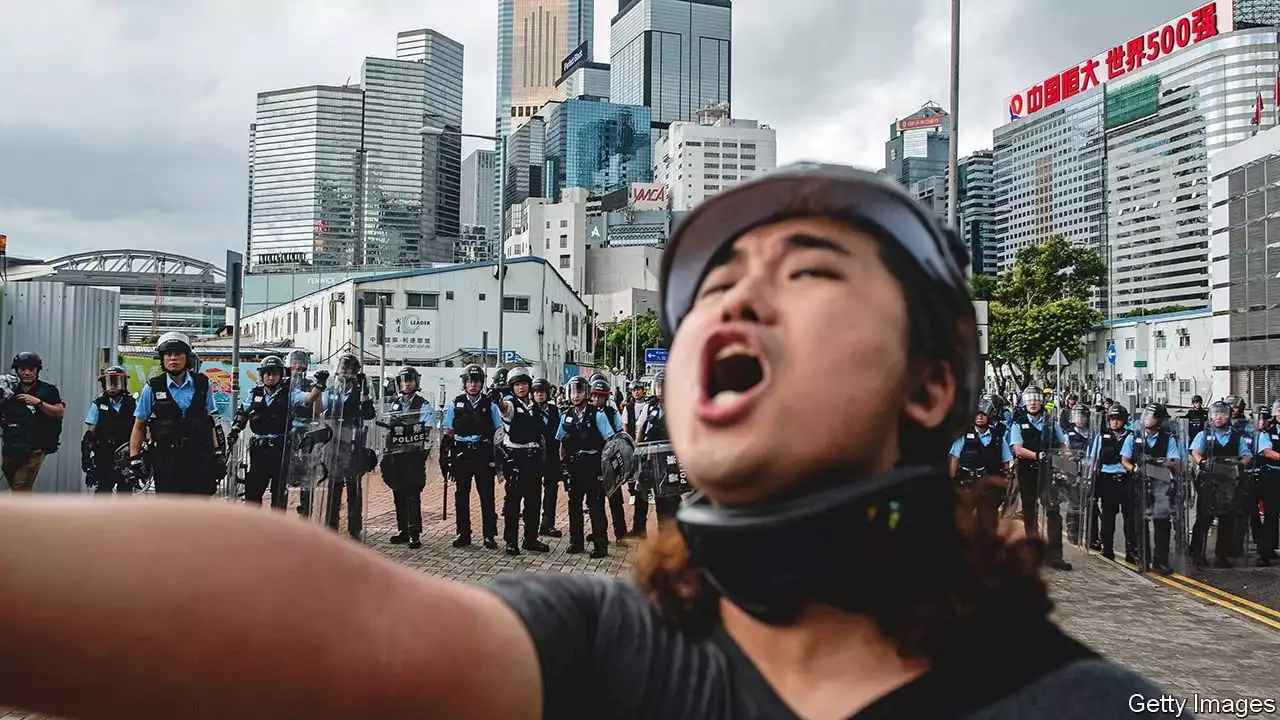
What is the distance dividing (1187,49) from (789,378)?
9620 centimetres

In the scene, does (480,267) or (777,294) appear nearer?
(777,294)

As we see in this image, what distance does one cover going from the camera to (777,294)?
105 cm

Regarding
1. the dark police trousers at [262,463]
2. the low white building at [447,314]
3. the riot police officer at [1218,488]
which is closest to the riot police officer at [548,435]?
the dark police trousers at [262,463]

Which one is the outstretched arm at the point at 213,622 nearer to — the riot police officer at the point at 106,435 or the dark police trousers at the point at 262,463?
the dark police trousers at the point at 262,463

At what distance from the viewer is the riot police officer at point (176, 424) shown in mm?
8375

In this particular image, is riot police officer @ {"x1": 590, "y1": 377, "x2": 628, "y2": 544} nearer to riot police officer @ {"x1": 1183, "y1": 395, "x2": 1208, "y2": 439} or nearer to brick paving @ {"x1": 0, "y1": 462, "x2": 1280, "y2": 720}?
brick paving @ {"x1": 0, "y1": 462, "x2": 1280, "y2": 720}

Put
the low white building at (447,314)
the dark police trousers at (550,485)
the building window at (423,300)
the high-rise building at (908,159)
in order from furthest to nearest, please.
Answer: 1. the building window at (423,300)
2. the low white building at (447,314)
3. the dark police trousers at (550,485)
4. the high-rise building at (908,159)

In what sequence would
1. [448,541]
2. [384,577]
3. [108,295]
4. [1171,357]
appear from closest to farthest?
[384,577], [448,541], [108,295], [1171,357]

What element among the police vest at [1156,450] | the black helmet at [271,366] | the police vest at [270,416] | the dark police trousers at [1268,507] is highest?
the black helmet at [271,366]

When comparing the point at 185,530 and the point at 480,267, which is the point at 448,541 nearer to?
the point at 185,530

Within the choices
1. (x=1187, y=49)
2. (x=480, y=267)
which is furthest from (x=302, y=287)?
(x=1187, y=49)

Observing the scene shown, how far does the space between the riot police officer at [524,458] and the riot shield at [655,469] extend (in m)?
1.28

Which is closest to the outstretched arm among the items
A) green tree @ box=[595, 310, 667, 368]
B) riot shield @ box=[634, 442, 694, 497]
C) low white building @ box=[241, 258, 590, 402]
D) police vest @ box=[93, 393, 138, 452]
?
riot shield @ box=[634, 442, 694, 497]

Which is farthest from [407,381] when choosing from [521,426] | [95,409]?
[95,409]
